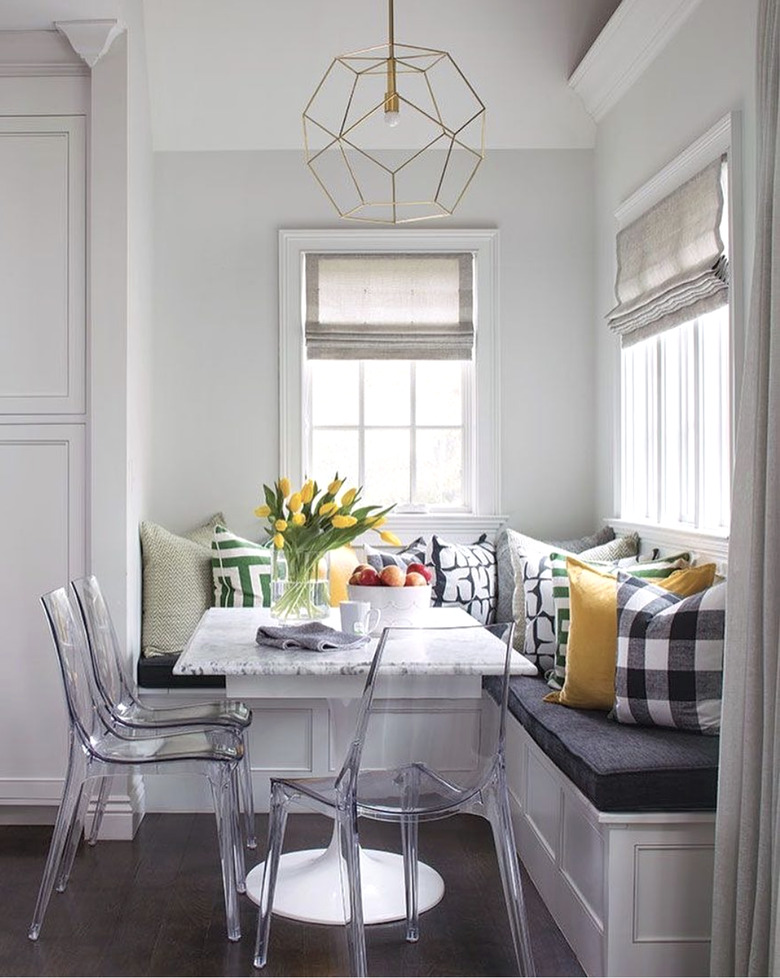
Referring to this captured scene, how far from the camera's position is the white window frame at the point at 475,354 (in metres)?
4.46

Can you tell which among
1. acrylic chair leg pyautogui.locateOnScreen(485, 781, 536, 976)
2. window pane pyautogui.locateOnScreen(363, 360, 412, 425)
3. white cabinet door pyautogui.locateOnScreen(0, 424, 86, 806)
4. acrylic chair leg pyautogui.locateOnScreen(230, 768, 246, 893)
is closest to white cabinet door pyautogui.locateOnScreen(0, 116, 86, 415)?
white cabinet door pyautogui.locateOnScreen(0, 424, 86, 806)

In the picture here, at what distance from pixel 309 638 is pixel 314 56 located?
263 cm

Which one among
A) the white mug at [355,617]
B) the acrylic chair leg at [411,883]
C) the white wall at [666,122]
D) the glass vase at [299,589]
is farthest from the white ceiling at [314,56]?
the acrylic chair leg at [411,883]

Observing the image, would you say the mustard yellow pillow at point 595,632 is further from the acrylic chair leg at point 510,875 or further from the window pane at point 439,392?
the window pane at point 439,392

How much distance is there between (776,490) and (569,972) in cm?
127

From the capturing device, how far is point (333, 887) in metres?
2.97

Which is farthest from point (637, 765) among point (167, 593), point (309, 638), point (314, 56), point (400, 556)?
point (314, 56)

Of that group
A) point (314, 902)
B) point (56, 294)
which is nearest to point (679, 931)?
point (314, 902)

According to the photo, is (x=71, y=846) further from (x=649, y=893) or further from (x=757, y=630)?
(x=757, y=630)

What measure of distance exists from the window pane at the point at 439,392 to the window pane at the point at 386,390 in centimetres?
6

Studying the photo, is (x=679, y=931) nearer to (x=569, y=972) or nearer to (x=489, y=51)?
(x=569, y=972)

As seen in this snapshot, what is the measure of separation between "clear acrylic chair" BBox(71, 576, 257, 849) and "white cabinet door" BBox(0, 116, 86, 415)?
73cm

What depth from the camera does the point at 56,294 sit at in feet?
11.8

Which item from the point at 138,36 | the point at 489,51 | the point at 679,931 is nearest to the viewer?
the point at 679,931
